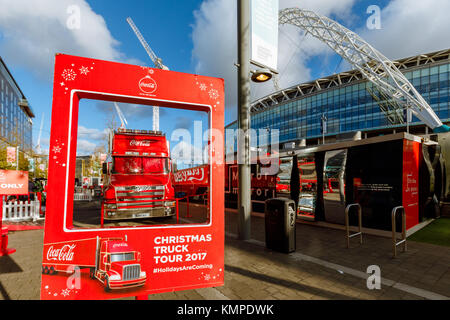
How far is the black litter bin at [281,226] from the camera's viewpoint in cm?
509

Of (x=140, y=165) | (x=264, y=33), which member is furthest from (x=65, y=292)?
(x=264, y=33)

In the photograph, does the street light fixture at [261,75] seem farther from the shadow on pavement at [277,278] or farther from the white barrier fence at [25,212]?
the white barrier fence at [25,212]

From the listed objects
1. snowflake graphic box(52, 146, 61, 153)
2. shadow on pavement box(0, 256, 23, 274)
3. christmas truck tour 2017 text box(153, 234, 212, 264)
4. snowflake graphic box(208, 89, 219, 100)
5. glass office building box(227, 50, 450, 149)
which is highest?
glass office building box(227, 50, 450, 149)

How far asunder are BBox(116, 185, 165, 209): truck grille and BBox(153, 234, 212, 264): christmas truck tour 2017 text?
5417 millimetres

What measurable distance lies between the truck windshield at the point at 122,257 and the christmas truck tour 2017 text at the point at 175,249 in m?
0.28

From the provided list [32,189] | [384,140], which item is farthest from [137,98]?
[32,189]

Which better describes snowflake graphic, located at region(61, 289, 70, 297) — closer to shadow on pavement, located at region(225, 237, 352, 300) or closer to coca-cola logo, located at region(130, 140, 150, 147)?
shadow on pavement, located at region(225, 237, 352, 300)

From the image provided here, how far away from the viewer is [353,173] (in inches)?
277

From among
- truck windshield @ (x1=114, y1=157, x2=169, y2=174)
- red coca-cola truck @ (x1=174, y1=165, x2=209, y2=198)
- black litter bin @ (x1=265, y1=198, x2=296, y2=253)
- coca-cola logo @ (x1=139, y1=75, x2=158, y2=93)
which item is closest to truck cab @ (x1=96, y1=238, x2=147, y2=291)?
coca-cola logo @ (x1=139, y1=75, x2=158, y2=93)

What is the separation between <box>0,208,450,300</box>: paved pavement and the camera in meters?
3.29

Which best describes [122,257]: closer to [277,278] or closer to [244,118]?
[277,278]
